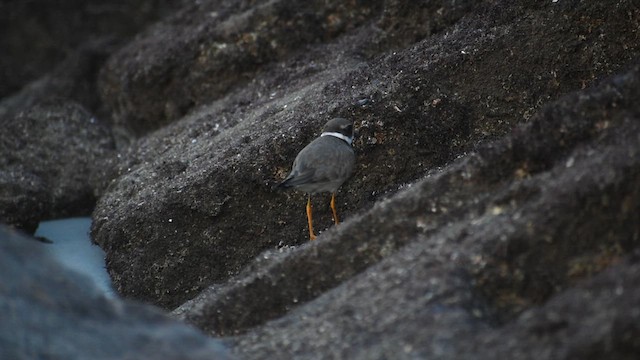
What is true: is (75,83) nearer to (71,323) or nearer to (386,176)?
(386,176)

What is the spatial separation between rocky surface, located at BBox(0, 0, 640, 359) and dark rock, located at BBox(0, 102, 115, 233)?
12 centimetres

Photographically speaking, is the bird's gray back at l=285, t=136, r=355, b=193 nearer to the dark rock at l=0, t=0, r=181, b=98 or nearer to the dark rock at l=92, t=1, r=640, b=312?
the dark rock at l=92, t=1, r=640, b=312

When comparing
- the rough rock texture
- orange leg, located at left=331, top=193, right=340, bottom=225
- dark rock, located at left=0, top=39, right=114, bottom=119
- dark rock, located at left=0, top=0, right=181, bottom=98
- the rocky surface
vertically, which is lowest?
dark rock, located at left=0, top=0, right=181, bottom=98

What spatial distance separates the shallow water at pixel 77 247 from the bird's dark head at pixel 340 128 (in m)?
2.05

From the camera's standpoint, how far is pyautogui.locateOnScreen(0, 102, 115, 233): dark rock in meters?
9.43

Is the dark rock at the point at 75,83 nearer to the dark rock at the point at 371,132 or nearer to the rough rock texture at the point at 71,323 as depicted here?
the dark rock at the point at 371,132

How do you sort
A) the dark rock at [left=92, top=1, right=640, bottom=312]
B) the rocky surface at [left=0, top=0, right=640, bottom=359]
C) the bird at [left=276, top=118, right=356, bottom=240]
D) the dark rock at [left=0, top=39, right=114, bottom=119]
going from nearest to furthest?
the rocky surface at [left=0, top=0, right=640, bottom=359], the bird at [left=276, top=118, right=356, bottom=240], the dark rock at [left=92, top=1, right=640, bottom=312], the dark rock at [left=0, top=39, right=114, bottom=119]

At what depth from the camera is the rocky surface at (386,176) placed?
4.98 m

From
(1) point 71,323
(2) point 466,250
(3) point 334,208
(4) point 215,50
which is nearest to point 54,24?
(4) point 215,50

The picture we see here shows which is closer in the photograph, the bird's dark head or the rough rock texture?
the rough rock texture

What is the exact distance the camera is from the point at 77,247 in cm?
882

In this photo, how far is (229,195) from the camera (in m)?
7.77

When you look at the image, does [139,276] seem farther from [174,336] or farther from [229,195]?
[174,336]

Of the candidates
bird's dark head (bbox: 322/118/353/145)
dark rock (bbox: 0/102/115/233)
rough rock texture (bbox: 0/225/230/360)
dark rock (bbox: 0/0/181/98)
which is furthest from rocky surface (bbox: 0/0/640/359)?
dark rock (bbox: 0/0/181/98)
